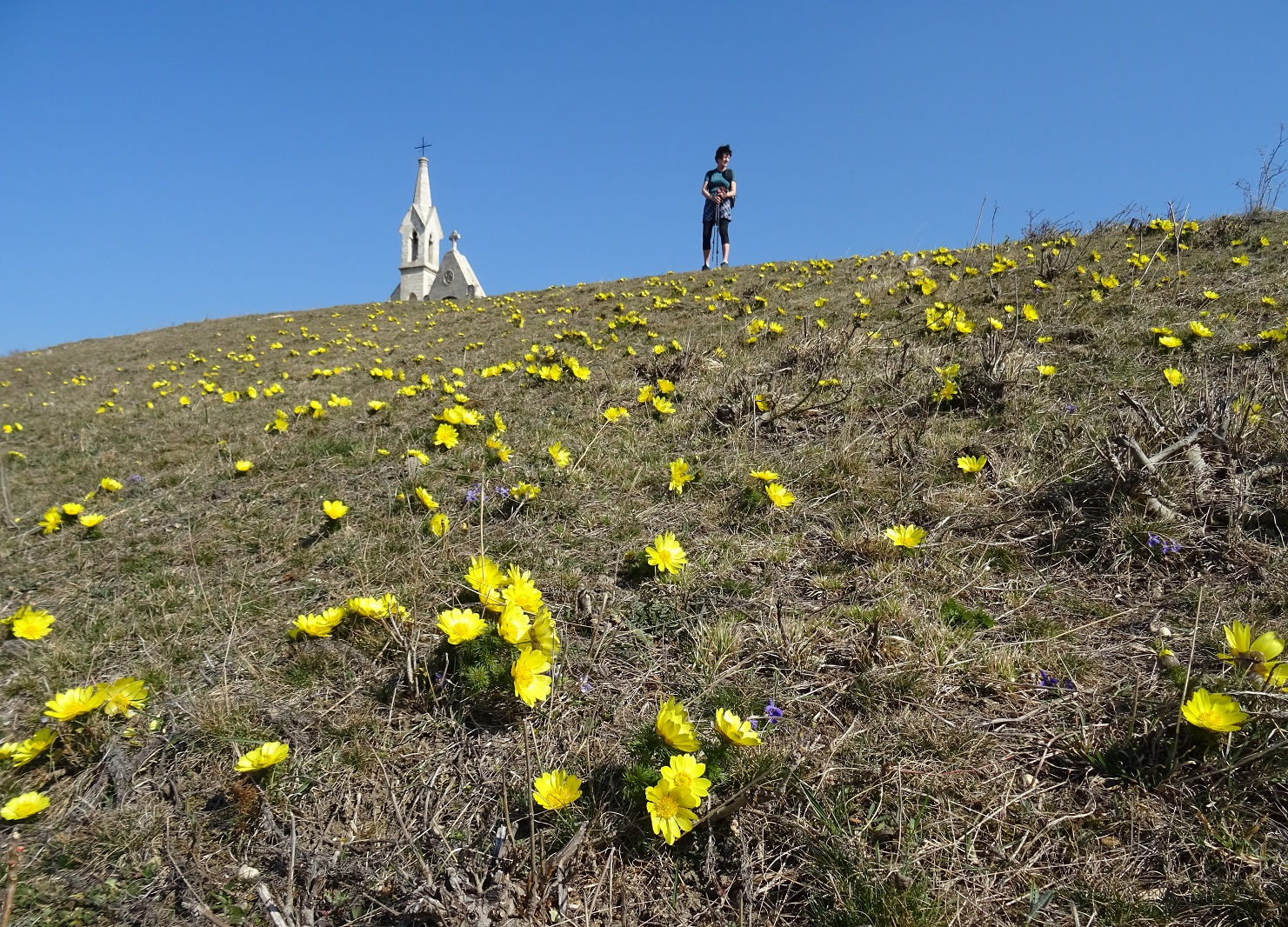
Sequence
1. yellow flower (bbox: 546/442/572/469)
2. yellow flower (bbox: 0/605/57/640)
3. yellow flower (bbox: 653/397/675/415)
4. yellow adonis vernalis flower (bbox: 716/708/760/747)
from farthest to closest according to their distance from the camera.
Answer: yellow flower (bbox: 653/397/675/415) → yellow flower (bbox: 546/442/572/469) → yellow flower (bbox: 0/605/57/640) → yellow adonis vernalis flower (bbox: 716/708/760/747)

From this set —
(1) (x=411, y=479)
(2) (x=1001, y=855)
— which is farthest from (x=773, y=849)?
(1) (x=411, y=479)

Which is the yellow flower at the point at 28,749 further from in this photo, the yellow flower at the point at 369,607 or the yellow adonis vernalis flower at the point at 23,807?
the yellow flower at the point at 369,607

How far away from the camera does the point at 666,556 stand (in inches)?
111

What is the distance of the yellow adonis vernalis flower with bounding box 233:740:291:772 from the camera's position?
6.14ft

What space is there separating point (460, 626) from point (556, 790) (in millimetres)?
729

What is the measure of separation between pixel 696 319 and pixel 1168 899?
7273mm

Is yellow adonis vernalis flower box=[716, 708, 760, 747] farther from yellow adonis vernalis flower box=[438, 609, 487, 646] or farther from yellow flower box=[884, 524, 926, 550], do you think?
yellow flower box=[884, 524, 926, 550]

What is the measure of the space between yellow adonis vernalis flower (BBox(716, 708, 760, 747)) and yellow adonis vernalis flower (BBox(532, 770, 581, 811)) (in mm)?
447

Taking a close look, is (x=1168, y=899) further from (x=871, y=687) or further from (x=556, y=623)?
(x=556, y=623)

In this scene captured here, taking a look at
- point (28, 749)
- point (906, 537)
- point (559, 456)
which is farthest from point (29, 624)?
point (906, 537)

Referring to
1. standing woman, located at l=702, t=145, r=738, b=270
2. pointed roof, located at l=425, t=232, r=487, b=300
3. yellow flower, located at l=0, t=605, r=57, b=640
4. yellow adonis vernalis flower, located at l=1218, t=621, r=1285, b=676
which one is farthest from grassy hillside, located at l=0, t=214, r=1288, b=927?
pointed roof, located at l=425, t=232, r=487, b=300

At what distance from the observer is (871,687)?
2.12m

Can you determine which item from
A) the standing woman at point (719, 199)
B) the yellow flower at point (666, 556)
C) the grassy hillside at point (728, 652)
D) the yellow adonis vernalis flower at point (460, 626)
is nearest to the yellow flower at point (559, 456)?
the grassy hillside at point (728, 652)

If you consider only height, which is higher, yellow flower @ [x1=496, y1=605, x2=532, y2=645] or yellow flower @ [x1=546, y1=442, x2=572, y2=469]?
yellow flower @ [x1=546, y1=442, x2=572, y2=469]
